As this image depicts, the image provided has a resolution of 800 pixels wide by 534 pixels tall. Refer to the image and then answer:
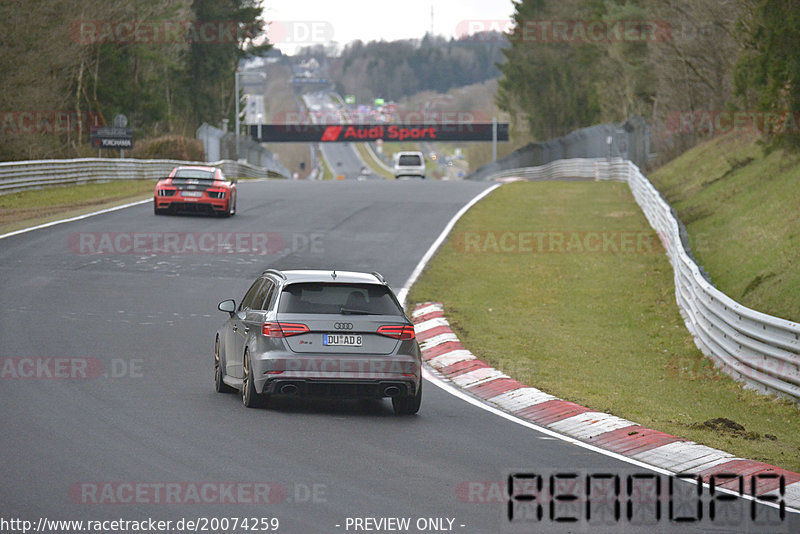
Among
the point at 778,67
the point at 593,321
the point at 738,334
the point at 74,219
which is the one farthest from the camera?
the point at 74,219

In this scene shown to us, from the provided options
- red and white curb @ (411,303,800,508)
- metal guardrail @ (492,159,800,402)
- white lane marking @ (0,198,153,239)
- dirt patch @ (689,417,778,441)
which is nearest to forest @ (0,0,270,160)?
white lane marking @ (0,198,153,239)

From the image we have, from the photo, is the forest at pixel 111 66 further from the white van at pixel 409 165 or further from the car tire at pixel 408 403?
the car tire at pixel 408 403

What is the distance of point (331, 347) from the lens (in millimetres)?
11156

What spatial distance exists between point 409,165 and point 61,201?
121 ft

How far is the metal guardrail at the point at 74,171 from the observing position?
120ft

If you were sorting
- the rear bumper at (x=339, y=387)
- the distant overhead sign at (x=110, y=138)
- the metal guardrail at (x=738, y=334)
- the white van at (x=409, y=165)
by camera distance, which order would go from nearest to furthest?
1. the rear bumper at (x=339, y=387)
2. the metal guardrail at (x=738, y=334)
3. the distant overhead sign at (x=110, y=138)
4. the white van at (x=409, y=165)

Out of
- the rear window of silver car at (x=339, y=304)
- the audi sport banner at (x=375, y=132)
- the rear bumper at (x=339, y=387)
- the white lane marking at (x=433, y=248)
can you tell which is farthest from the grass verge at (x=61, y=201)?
the audi sport banner at (x=375, y=132)

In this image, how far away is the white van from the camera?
70.7 m

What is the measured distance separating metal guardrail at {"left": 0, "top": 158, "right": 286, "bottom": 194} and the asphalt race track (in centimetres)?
1601

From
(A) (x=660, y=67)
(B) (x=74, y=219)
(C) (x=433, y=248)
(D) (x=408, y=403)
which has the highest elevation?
(A) (x=660, y=67)

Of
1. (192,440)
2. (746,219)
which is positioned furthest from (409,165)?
(192,440)

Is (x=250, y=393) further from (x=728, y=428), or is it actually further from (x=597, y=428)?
(x=728, y=428)

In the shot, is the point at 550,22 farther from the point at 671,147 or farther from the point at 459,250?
the point at 459,250

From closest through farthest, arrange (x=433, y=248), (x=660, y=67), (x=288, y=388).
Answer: (x=288, y=388) < (x=433, y=248) < (x=660, y=67)
